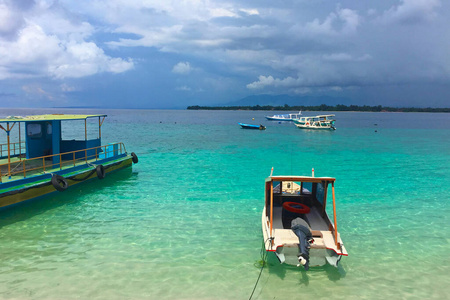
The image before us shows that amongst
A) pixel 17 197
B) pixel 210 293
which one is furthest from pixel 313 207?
pixel 17 197

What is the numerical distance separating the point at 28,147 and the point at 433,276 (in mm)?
19780

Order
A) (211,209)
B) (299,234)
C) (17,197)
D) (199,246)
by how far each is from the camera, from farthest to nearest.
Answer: (211,209) < (17,197) < (199,246) < (299,234)

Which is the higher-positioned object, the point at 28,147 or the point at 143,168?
the point at 28,147

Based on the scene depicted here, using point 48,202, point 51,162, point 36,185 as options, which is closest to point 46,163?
point 51,162

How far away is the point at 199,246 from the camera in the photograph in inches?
450

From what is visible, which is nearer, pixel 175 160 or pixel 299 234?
pixel 299 234

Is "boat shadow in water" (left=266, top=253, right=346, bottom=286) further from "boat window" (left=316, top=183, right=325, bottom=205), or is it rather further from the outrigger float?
the outrigger float

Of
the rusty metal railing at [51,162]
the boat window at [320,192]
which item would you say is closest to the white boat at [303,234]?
the boat window at [320,192]

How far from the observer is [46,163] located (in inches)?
725

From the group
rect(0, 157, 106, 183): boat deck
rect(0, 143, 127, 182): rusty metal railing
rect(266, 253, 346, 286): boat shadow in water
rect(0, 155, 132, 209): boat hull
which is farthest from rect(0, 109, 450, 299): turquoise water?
rect(0, 143, 127, 182): rusty metal railing

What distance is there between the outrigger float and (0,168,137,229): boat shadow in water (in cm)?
38

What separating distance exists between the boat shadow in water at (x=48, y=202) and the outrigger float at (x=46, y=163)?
38cm

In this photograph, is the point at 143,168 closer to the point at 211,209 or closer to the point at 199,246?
the point at 211,209

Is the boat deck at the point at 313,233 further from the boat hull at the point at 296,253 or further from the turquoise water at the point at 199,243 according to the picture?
the turquoise water at the point at 199,243
